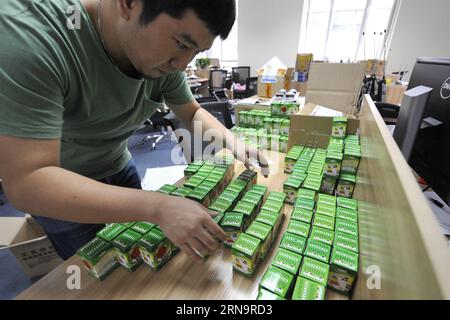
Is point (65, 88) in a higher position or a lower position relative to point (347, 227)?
higher

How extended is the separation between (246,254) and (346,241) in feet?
0.98

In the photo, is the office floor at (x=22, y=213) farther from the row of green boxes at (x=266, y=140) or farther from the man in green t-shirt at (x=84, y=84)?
the row of green boxes at (x=266, y=140)

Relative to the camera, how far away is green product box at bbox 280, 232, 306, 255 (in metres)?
0.64

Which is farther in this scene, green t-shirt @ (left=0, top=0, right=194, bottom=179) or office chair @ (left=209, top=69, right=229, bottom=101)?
office chair @ (left=209, top=69, right=229, bottom=101)

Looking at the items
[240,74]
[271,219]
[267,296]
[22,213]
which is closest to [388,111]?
[271,219]

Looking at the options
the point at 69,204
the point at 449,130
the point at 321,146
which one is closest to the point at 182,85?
the point at 69,204

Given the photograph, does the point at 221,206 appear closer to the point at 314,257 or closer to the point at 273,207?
the point at 273,207

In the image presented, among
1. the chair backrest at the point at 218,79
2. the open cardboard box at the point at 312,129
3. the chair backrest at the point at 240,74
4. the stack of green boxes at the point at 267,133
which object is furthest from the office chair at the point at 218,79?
the open cardboard box at the point at 312,129

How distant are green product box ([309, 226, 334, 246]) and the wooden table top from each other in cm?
13

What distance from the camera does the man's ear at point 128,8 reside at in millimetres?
508

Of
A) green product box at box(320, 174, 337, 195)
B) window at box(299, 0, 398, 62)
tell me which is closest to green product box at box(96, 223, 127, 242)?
green product box at box(320, 174, 337, 195)

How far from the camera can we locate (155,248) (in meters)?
0.63

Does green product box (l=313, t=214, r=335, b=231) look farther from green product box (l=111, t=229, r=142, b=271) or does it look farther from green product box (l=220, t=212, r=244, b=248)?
green product box (l=111, t=229, r=142, b=271)

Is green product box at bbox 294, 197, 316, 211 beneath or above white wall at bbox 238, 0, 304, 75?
beneath
